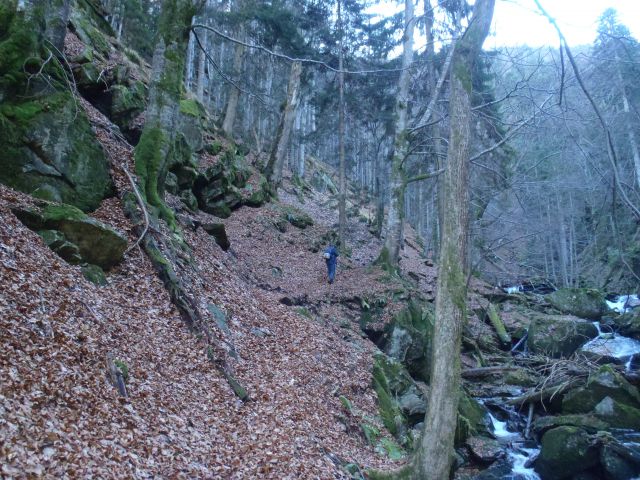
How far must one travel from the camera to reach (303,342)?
10.8 m

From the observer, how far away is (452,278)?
640 centimetres

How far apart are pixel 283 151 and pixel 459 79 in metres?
17.5

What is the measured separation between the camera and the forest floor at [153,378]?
14.8 ft

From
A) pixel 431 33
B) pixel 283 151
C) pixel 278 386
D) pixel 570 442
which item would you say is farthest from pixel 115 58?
pixel 570 442

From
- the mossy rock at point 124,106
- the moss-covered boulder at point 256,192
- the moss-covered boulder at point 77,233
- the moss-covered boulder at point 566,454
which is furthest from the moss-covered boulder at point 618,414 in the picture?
the moss-covered boulder at point 256,192

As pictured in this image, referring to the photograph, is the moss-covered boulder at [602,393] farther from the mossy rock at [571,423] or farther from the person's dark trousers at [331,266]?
the person's dark trousers at [331,266]

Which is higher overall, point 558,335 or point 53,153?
point 53,153

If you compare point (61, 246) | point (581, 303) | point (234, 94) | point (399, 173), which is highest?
point (234, 94)

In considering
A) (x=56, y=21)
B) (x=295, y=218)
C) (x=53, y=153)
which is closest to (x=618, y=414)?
(x=53, y=153)

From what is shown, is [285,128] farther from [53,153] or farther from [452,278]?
[452,278]

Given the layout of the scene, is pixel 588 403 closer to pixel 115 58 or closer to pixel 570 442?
pixel 570 442

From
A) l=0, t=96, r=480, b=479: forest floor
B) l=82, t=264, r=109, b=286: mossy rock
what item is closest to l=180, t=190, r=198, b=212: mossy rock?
l=0, t=96, r=480, b=479: forest floor

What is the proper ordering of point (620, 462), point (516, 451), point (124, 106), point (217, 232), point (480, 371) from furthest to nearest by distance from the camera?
point (480, 371) < point (217, 232) < point (124, 106) < point (516, 451) < point (620, 462)

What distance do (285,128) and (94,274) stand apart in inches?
645
